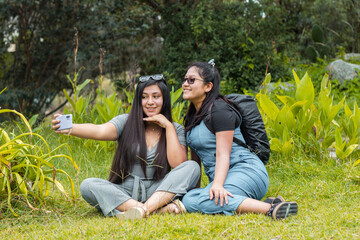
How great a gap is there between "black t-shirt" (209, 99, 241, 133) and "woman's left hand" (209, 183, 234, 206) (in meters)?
0.39

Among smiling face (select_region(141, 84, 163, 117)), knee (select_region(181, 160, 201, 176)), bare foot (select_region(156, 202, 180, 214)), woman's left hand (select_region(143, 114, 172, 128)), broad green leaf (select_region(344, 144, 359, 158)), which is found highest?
smiling face (select_region(141, 84, 163, 117))

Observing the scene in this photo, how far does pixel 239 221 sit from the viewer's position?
259 cm

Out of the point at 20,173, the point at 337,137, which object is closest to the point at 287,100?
the point at 337,137

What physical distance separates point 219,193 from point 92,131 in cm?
97

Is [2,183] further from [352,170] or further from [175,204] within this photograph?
[352,170]

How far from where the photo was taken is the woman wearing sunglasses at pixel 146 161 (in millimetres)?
2949

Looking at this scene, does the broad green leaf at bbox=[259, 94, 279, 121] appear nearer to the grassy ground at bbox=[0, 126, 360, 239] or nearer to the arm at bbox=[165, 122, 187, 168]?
the grassy ground at bbox=[0, 126, 360, 239]

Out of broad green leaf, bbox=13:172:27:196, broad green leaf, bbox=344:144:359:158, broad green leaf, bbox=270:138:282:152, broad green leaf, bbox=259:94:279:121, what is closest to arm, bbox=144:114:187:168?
broad green leaf, bbox=13:172:27:196

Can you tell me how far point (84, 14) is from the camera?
26.9ft

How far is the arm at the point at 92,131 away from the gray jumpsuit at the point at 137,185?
0.07 m

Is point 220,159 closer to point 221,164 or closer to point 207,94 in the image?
point 221,164

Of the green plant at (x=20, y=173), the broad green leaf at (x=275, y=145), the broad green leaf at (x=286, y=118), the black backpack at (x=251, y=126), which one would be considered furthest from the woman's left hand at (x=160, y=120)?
the broad green leaf at (x=286, y=118)

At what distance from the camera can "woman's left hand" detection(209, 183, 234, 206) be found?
281 centimetres

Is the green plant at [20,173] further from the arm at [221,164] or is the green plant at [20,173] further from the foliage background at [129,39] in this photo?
the foliage background at [129,39]
